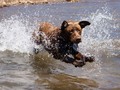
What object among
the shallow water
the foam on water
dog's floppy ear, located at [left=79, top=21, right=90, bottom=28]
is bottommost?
the shallow water

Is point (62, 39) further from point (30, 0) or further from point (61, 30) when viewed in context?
point (30, 0)

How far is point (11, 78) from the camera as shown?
7883mm

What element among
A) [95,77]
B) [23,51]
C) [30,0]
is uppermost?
[30,0]

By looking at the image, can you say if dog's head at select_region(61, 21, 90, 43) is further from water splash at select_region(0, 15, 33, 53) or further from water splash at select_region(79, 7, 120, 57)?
water splash at select_region(79, 7, 120, 57)

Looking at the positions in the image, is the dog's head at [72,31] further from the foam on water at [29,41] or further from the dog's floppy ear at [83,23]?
the foam on water at [29,41]

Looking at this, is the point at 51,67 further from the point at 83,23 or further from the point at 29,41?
the point at 29,41

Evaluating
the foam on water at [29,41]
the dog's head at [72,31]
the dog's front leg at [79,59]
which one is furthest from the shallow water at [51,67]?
the dog's head at [72,31]

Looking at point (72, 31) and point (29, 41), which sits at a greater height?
point (72, 31)

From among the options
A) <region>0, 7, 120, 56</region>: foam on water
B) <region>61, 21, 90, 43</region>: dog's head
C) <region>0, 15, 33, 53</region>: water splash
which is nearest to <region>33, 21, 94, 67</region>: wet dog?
<region>61, 21, 90, 43</region>: dog's head

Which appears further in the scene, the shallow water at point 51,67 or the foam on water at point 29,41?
the foam on water at point 29,41

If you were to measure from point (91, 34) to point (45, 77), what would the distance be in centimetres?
678

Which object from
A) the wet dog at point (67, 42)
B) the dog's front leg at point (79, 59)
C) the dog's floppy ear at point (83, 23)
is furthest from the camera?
the dog's floppy ear at point (83, 23)

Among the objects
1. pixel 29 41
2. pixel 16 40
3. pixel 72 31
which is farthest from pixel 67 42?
pixel 16 40

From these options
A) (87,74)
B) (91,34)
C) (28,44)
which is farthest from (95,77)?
(91,34)
